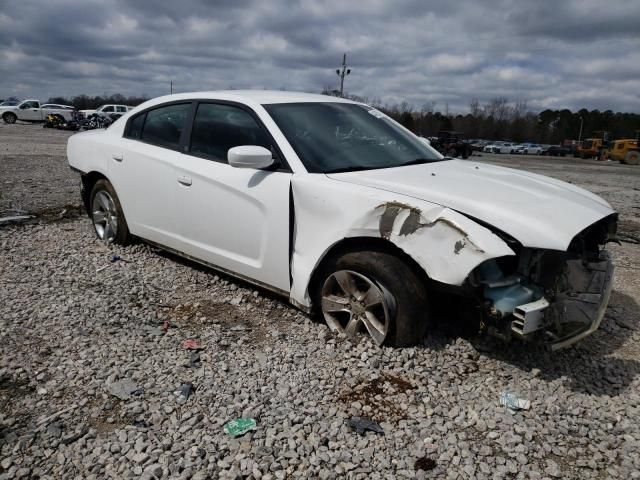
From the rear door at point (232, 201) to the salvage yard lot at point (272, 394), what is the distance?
1.36 feet

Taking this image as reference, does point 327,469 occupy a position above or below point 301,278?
below

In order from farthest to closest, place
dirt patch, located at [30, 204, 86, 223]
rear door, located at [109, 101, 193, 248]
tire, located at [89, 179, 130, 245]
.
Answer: dirt patch, located at [30, 204, 86, 223]
tire, located at [89, 179, 130, 245]
rear door, located at [109, 101, 193, 248]

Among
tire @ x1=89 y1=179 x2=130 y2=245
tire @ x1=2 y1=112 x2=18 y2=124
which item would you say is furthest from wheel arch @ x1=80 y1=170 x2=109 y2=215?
tire @ x1=2 y1=112 x2=18 y2=124

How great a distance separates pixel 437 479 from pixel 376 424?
430 mm

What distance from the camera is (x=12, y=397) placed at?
106 inches

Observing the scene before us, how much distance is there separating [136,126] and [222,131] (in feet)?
4.28

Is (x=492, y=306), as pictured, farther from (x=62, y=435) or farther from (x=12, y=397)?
(x=12, y=397)

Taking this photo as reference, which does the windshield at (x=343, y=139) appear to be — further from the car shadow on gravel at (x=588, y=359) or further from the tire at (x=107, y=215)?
the tire at (x=107, y=215)

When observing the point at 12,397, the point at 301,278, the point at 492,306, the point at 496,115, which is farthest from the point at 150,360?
the point at 496,115

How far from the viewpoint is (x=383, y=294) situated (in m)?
3.07

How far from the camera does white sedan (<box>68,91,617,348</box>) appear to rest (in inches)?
110

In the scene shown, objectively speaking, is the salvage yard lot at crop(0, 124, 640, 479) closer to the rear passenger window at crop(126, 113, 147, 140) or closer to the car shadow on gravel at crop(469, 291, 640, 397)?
the car shadow on gravel at crop(469, 291, 640, 397)

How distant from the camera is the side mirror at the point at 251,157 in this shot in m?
3.37

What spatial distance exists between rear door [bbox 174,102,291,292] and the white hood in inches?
20.4
